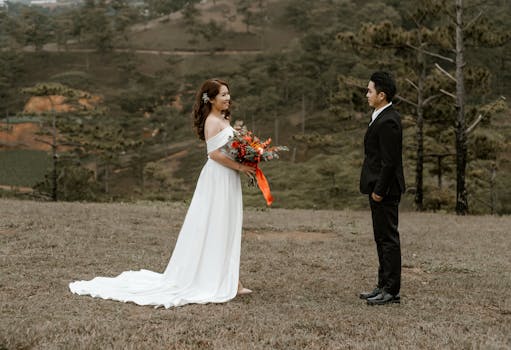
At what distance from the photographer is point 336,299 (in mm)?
6559

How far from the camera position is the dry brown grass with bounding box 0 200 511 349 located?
16.5 ft

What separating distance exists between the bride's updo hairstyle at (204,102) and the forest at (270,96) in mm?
12309

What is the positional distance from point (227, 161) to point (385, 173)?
1.75 m

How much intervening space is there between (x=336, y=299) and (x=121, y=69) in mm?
72507

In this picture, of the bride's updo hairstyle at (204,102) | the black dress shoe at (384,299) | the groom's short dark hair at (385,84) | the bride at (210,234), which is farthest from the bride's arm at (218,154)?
the black dress shoe at (384,299)

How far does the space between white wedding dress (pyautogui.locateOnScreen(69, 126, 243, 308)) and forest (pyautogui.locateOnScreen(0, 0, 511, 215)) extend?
40.4ft

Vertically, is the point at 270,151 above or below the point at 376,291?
above

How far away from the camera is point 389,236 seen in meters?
6.14

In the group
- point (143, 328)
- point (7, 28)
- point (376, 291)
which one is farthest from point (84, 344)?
point (7, 28)

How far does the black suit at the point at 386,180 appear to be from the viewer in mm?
5887

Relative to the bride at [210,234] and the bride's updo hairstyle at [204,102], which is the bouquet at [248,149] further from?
the bride's updo hairstyle at [204,102]

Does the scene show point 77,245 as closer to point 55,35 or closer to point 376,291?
point 376,291

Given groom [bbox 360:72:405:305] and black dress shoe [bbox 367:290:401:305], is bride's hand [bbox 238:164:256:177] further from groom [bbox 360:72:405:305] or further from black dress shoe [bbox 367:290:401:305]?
black dress shoe [bbox 367:290:401:305]

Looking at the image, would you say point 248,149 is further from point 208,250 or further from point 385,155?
point 385,155
